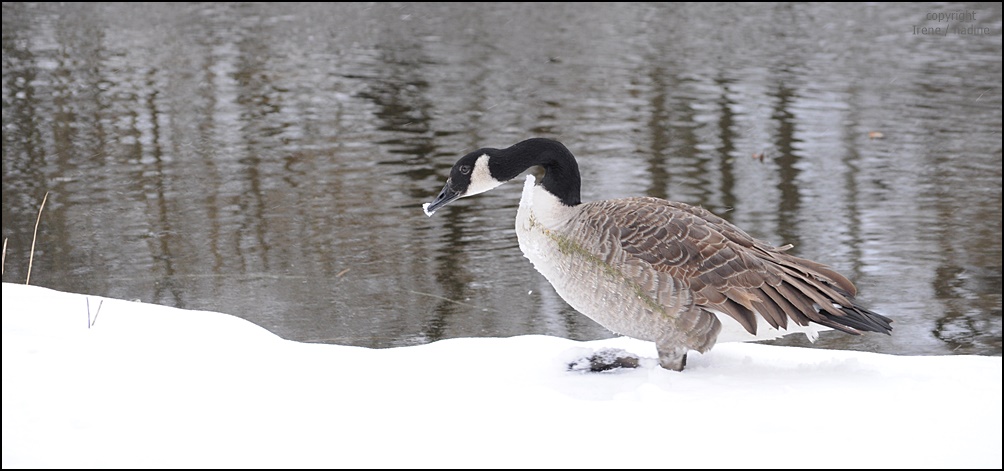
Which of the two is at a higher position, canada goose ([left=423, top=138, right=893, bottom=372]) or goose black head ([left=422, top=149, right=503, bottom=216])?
goose black head ([left=422, top=149, right=503, bottom=216])

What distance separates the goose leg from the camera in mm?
4836

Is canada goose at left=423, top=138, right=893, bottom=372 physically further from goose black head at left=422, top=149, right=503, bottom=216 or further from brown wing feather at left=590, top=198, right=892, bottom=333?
goose black head at left=422, top=149, right=503, bottom=216

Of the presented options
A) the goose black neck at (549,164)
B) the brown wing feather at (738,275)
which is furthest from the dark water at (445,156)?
the brown wing feather at (738,275)

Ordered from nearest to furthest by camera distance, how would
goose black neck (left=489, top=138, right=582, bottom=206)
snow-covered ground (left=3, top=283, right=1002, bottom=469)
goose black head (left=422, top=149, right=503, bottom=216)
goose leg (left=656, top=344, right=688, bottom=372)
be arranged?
snow-covered ground (left=3, top=283, right=1002, bottom=469) < goose leg (left=656, top=344, right=688, bottom=372) < goose black neck (left=489, top=138, right=582, bottom=206) < goose black head (left=422, top=149, right=503, bottom=216)

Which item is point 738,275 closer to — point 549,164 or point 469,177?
point 549,164

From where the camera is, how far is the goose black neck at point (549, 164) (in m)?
5.15

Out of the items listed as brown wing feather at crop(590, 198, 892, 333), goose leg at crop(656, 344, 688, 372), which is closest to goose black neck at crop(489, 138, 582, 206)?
brown wing feather at crop(590, 198, 892, 333)

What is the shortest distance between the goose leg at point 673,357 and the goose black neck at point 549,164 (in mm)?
867

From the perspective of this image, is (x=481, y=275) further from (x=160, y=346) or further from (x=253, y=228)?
(x=160, y=346)

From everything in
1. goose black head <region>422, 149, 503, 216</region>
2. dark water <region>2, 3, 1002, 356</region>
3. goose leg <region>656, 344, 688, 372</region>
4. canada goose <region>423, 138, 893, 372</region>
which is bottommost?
dark water <region>2, 3, 1002, 356</region>

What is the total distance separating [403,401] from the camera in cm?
419

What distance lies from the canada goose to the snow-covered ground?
217mm

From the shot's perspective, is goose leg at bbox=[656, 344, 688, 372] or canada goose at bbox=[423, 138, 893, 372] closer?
canada goose at bbox=[423, 138, 893, 372]

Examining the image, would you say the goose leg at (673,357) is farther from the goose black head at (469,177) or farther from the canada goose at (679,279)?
the goose black head at (469,177)
